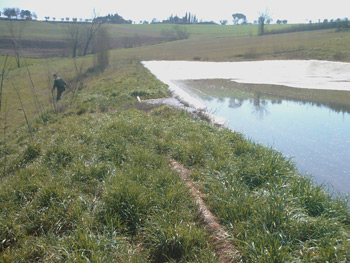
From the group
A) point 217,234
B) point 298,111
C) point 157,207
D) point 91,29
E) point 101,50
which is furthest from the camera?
point 91,29

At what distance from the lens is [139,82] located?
14.4 meters

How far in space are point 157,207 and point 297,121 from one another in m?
6.07

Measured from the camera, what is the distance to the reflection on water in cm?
516

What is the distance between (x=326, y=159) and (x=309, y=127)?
6.93ft

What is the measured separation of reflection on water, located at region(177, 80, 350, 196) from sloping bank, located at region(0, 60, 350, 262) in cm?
121

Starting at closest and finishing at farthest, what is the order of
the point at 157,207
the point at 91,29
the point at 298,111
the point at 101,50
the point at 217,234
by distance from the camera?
the point at 217,234 < the point at 157,207 < the point at 298,111 < the point at 101,50 < the point at 91,29

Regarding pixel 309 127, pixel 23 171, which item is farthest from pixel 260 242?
pixel 309 127

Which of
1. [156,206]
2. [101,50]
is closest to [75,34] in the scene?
[101,50]

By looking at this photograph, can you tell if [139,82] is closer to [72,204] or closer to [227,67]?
[227,67]

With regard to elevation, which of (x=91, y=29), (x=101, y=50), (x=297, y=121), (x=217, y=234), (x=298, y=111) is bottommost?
(x=217, y=234)

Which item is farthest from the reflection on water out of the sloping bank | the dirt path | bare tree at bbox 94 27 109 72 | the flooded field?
bare tree at bbox 94 27 109 72

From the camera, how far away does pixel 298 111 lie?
29.6ft

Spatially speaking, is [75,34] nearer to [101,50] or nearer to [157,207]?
[101,50]

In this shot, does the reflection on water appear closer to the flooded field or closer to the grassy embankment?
the flooded field
